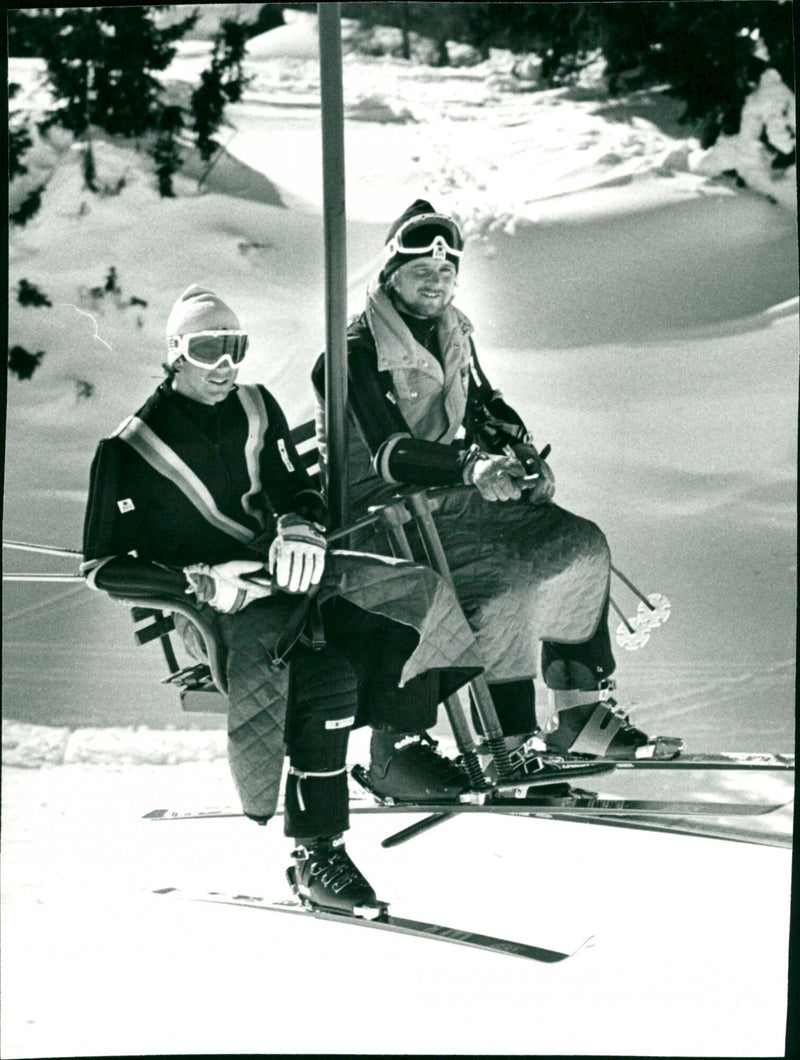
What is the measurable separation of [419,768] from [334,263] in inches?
45.3

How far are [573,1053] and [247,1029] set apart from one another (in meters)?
0.73

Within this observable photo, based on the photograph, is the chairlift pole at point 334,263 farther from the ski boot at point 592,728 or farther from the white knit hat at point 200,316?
the ski boot at point 592,728

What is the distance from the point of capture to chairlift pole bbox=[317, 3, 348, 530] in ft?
10.4

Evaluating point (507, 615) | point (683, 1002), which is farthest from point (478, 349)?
point (683, 1002)

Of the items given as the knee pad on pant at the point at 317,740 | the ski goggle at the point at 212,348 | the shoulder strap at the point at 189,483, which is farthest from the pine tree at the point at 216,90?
the knee pad on pant at the point at 317,740

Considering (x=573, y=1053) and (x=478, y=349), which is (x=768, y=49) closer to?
(x=478, y=349)

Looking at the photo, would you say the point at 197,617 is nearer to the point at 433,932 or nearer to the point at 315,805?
the point at 315,805

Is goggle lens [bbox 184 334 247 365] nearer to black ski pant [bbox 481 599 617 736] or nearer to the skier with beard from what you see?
the skier with beard

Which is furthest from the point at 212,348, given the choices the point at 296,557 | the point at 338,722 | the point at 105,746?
the point at 105,746

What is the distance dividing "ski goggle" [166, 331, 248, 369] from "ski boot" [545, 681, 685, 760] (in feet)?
3.47

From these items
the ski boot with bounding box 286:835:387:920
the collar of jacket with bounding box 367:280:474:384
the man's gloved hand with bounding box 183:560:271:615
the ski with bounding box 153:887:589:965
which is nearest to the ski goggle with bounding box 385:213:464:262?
the collar of jacket with bounding box 367:280:474:384

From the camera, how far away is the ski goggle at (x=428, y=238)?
3209 millimetres

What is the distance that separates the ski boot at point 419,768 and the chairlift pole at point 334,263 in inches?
20.6

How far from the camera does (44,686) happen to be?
3.37 m
